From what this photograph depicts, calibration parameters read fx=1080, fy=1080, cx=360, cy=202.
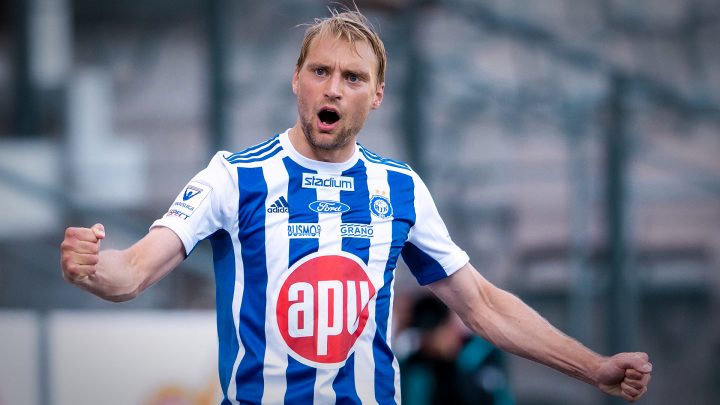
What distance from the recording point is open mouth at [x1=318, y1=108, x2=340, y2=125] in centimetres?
298

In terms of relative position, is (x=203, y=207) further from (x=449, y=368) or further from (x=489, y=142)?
(x=489, y=142)

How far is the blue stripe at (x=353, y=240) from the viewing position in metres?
2.93

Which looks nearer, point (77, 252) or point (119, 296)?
point (77, 252)

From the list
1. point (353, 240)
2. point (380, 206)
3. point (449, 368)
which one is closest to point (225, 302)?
point (353, 240)

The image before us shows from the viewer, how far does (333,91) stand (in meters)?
2.92

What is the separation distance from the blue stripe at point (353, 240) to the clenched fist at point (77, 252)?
0.80m

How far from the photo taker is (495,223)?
23.7 feet

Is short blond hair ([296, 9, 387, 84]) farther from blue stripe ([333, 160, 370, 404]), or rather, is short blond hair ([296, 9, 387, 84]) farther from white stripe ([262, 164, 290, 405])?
white stripe ([262, 164, 290, 405])

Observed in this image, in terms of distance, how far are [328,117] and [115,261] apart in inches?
29.9

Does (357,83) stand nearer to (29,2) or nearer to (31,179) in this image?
(31,179)

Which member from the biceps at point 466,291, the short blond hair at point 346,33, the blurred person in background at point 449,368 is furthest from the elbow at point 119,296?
the blurred person in background at point 449,368

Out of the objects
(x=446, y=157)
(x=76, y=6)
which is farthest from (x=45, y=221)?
(x=446, y=157)

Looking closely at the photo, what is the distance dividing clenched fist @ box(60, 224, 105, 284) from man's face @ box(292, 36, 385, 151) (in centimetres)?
78

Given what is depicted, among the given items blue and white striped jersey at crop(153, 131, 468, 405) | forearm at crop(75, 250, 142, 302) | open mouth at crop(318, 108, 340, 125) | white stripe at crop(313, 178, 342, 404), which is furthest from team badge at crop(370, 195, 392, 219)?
forearm at crop(75, 250, 142, 302)
